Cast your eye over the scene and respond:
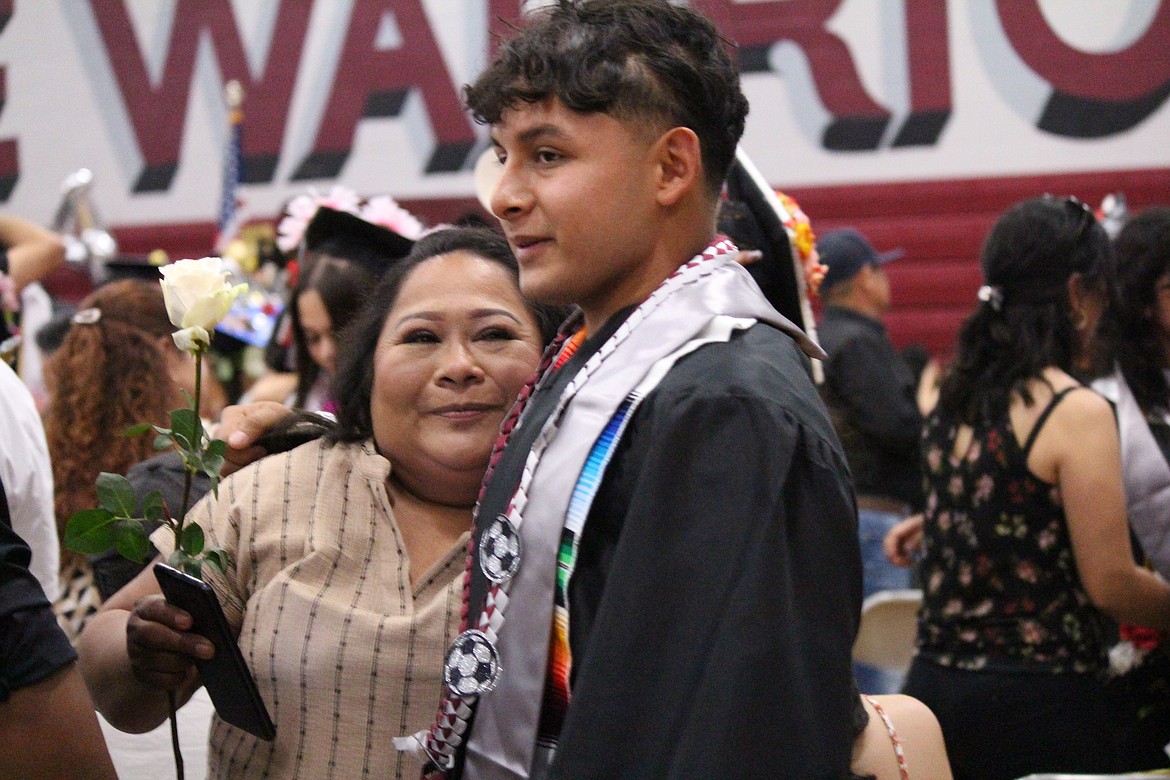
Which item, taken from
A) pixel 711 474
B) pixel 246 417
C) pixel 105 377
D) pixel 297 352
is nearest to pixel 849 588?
pixel 711 474

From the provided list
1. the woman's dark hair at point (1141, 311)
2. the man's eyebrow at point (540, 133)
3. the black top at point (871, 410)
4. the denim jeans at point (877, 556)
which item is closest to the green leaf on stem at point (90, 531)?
the man's eyebrow at point (540, 133)

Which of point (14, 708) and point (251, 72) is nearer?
point (14, 708)

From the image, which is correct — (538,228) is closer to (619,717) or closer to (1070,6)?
(619,717)

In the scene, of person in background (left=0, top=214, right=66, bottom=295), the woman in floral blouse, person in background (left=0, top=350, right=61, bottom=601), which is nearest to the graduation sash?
person in background (left=0, top=350, right=61, bottom=601)

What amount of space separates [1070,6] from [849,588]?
5.80 m

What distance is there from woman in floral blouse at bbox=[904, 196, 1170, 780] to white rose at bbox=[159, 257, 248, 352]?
1693 mm

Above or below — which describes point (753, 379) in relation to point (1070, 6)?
above

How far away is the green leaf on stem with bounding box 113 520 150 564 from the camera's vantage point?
146 centimetres

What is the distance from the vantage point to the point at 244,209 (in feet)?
24.2

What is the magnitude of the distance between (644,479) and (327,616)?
0.60m

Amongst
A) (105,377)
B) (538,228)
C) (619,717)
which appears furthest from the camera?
(105,377)

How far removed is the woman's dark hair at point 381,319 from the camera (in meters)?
1.79

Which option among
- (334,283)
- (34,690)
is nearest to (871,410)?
(334,283)

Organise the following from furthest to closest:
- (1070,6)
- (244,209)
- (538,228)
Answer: (244,209) < (1070,6) < (538,228)
